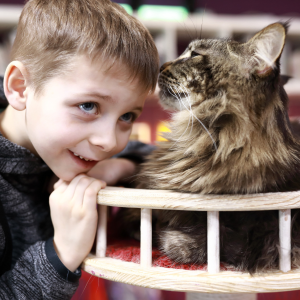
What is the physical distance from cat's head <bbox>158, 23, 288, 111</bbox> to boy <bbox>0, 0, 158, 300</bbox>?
0.07 meters

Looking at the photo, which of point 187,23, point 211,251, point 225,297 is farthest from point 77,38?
point 187,23

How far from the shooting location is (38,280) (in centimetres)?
73

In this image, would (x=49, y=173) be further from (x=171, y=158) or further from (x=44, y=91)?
(x=171, y=158)

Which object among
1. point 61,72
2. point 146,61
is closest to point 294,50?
point 146,61

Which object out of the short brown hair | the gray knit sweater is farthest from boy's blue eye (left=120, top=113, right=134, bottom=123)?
the gray knit sweater

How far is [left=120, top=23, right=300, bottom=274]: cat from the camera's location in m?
0.64

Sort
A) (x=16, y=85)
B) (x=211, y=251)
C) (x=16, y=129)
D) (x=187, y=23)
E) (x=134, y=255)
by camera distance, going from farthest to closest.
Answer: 1. (x=187, y=23)
2. (x=16, y=129)
3. (x=16, y=85)
4. (x=134, y=255)
5. (x=211, y=251)

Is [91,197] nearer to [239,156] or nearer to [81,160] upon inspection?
[81,160]

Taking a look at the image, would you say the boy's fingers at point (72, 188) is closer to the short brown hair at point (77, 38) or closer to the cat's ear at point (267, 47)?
the short brown hair at point (77, 38)

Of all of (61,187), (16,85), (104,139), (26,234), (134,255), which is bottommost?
(26,234)

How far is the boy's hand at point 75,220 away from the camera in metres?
0.69

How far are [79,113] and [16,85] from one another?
0.73ft

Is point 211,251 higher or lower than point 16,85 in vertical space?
lower

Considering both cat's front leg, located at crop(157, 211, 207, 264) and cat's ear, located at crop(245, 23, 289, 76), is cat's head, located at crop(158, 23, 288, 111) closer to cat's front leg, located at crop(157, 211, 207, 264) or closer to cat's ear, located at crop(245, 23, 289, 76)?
cat's ear, located at crop(245, 23, 289, 76)
